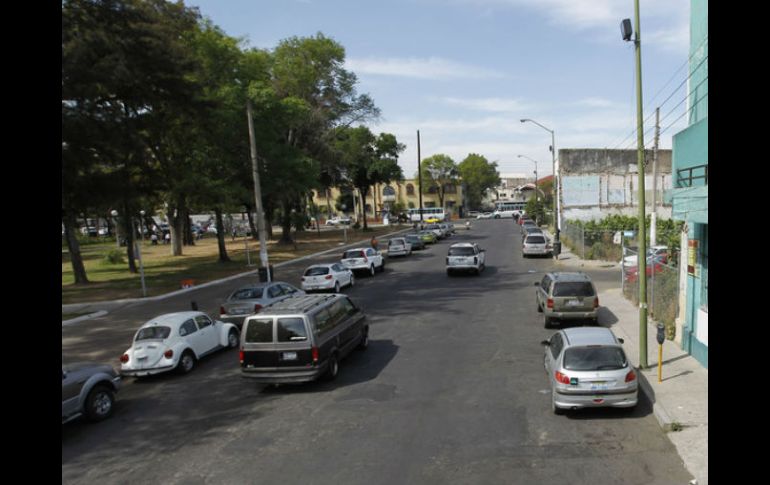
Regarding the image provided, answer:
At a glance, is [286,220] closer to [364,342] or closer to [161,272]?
[161,272]

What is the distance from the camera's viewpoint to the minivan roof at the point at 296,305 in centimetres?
1248

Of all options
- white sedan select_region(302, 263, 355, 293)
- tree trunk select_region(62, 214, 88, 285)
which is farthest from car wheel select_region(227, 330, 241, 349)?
tree trunk select_region(62, 214, 88, 285)

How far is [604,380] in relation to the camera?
391 inches

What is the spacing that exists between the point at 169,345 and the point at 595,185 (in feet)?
→ 173

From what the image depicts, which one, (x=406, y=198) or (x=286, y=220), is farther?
(x=406, y=198)

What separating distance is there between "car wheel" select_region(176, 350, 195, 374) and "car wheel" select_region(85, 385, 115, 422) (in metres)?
2.30

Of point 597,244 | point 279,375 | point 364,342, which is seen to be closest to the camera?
point 279,375

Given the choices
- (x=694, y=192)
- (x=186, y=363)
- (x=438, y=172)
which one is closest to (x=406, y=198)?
(x=438, y=172)

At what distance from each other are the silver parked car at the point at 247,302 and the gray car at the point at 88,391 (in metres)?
6.23

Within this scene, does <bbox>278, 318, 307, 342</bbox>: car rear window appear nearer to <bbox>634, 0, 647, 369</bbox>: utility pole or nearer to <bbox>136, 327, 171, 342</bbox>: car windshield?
<bbox>136, 327, 171, 342</bbox>: car windshield

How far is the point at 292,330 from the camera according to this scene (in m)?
12.2
